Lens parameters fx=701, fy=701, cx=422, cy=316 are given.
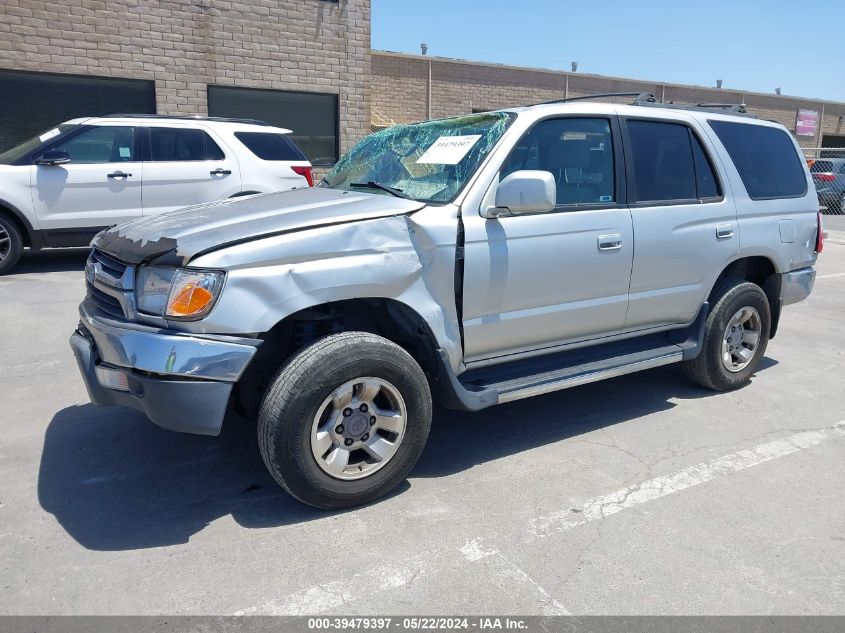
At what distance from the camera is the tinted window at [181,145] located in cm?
937

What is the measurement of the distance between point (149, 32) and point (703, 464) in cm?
1312

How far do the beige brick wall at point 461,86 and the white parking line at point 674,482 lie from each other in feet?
57.8

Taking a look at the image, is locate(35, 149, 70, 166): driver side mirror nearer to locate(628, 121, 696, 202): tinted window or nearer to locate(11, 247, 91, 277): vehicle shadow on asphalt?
locate(11, 247, 91, 277): vehicle shadow on asphalt

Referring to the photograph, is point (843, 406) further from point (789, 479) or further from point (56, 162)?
point (56, 162)

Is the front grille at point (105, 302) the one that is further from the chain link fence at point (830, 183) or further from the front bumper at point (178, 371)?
the chain link fence at point (830, 183)

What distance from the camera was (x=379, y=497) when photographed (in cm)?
354

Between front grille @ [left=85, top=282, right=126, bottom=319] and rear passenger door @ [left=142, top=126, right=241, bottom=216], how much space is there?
5920 millimetres

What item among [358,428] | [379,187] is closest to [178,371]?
[358,428]

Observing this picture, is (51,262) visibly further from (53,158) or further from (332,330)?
(332,330)

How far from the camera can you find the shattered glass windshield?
3.88m

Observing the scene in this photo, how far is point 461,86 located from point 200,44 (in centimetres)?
1039

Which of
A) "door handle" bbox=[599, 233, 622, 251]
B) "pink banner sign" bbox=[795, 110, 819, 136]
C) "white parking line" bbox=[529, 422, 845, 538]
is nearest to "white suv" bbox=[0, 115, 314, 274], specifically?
"door handle" bbox=[599, 233, 622, 251]

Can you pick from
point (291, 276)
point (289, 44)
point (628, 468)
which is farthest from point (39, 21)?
point (628, 468)

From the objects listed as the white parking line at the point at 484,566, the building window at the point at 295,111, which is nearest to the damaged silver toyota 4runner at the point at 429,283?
the white parking line at the point at 484,566
